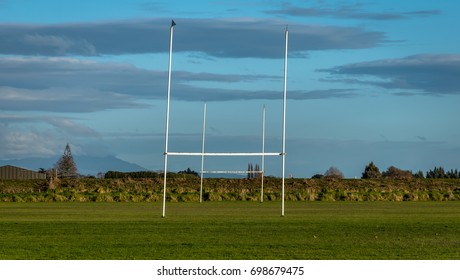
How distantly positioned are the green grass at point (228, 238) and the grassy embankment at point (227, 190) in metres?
23.1

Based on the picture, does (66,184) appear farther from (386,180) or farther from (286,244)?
(286,244)

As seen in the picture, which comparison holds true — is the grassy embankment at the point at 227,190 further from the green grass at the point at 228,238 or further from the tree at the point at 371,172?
the green grass at the point at 228,238

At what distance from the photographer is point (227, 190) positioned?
66.3 meters

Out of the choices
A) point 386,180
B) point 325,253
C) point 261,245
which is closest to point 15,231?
point 261,245

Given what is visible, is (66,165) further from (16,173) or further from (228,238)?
(228,238)

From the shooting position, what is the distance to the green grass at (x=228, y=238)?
1788 cm

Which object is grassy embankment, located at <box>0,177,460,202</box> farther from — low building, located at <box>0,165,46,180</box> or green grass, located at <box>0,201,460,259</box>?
green grass, located at <box>0,201,460,259</box>

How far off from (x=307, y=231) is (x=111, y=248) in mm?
6660

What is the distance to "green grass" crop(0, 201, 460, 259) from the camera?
17.9m

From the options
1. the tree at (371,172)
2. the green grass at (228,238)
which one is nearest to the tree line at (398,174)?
the tree at (371,172)

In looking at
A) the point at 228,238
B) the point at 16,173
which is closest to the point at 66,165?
the point at 16,173

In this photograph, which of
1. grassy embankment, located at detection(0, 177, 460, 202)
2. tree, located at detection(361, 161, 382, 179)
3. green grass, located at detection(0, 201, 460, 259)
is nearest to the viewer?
green grass, located at detection(0, 201, 460, 259)

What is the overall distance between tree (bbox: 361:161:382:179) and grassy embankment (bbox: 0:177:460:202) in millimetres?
9637

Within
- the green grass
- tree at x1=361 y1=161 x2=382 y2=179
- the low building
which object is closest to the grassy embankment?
tree at x1=361 y1=161 x2=382 y2=179
